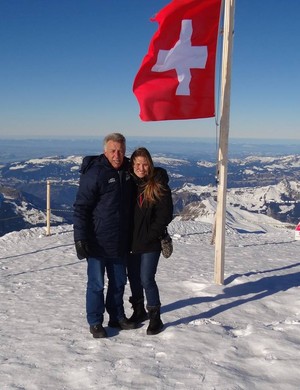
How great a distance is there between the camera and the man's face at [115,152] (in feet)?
13.9

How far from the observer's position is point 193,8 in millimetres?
5965

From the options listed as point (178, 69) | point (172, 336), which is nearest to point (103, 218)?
point (172, 336)

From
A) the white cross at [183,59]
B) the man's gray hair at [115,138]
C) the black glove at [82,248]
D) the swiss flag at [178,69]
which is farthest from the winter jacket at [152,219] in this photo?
the white cross at [183,59]

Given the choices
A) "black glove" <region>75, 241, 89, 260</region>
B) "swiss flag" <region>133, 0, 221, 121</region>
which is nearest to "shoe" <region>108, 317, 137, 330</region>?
"black glove" <region>75, 241, 89, 260</region>

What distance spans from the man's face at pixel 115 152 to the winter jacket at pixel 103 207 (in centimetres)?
5

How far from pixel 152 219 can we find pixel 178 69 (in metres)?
2.61

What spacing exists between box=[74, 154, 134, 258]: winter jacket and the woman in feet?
0.39

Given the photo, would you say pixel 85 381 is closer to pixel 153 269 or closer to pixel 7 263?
pixel 153 269

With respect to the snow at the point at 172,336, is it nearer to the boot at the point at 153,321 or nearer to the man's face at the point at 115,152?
the boot at the point at 153,321

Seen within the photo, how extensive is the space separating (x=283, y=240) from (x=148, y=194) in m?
11.3

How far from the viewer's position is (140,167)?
4344mm

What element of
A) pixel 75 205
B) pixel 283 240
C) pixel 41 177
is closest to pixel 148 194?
pixel 75 205

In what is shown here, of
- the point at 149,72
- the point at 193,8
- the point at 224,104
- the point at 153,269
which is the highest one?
the point at 193,8

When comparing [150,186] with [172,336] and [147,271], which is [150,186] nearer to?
[147,271]
